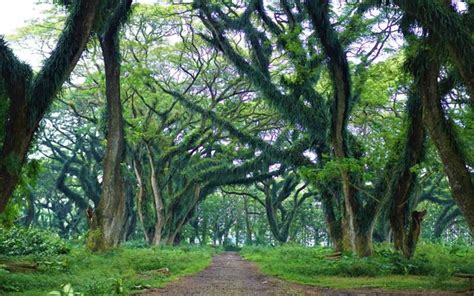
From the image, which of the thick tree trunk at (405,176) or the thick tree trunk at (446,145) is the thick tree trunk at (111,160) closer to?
the thick tree trunk at (405,176)

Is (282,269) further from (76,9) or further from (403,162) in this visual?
(76,9)

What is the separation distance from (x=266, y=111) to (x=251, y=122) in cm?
113

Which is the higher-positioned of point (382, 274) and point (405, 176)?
point (405, 176)

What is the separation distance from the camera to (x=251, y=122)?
2669 centimetres

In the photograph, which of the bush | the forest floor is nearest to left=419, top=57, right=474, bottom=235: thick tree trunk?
the forest floor

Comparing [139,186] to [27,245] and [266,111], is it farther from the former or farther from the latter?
[27,245]

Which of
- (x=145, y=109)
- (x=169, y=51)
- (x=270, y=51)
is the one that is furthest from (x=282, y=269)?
(x=145, y=109)

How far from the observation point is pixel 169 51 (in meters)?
24.2

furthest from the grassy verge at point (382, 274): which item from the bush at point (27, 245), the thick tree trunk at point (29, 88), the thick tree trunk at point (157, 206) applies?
the thick tree trunk at point (157, 206)

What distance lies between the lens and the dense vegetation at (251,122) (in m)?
9.62

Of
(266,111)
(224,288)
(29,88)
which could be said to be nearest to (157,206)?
(266,111)

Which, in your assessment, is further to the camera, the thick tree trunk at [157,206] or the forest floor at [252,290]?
the thick tree trunk at [157,206]

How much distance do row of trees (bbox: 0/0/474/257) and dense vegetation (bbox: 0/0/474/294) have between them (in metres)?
0.06

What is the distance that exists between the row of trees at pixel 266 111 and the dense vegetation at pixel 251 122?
6 cm
